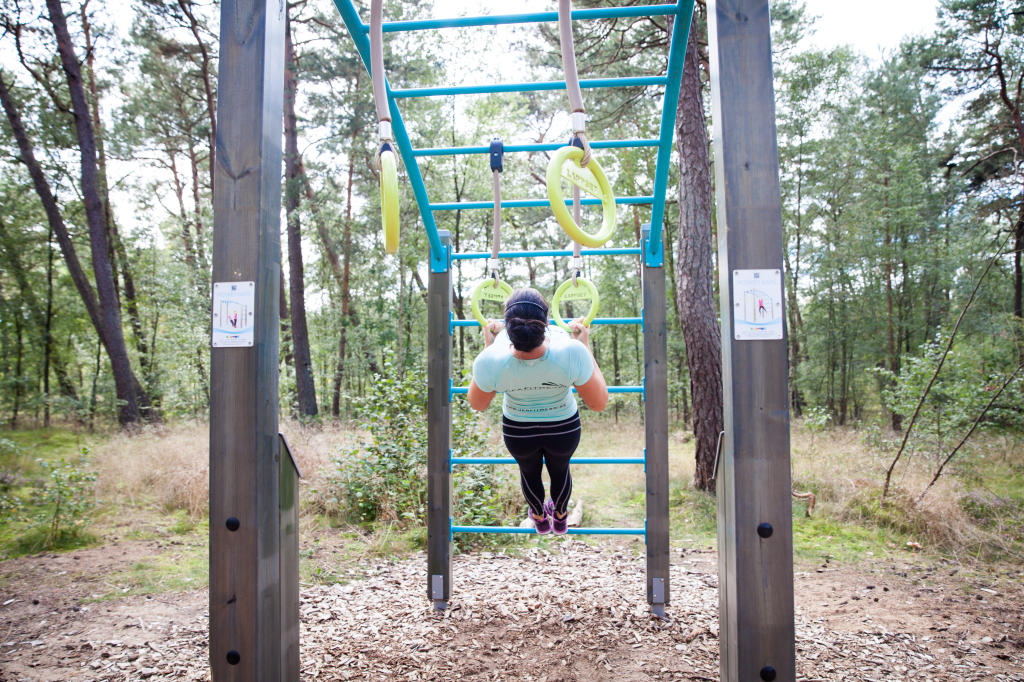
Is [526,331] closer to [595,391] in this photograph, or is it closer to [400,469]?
[595,391]

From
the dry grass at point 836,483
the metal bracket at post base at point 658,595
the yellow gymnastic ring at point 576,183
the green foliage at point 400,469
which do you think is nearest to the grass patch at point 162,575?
the dry grass at point 836,483

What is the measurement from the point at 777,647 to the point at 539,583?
105 inches

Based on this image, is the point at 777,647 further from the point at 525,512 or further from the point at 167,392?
the point at 167,392

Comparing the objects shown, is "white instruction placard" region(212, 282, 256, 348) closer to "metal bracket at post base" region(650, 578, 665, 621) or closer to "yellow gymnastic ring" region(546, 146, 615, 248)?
"yellow gymnastic ring" region(546, 146, 615, 248)

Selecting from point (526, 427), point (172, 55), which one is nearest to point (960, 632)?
point (526, 427)

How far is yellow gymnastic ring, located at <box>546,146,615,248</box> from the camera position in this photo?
4.84 ft

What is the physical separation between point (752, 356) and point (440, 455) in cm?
232

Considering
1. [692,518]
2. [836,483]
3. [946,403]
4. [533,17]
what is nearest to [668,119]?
[533,17]

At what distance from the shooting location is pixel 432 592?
336 centimetres

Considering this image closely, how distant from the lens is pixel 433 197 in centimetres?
1321

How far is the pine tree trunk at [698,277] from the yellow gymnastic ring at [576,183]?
Result: 14.4 ft

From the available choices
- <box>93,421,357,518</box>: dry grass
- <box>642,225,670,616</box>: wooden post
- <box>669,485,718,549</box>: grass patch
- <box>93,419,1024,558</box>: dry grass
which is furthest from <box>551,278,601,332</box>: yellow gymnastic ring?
<box>93,421,357,518</box>: dry grass

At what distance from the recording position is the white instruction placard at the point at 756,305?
1.41 meters

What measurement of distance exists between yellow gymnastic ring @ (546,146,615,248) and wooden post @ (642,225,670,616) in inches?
51.6
